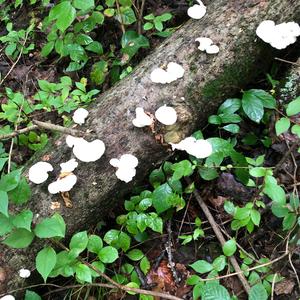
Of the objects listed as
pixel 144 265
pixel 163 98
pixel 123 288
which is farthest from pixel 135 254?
pixel 163 98

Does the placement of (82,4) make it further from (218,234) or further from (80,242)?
(218,234)

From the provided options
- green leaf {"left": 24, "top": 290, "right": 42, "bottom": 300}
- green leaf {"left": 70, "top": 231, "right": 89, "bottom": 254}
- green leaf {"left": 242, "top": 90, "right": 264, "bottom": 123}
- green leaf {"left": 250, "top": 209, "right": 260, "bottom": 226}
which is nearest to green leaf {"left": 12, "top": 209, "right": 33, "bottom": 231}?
green leaf {"left": 70, "top": 231, "right": 89, "bottom": 254}

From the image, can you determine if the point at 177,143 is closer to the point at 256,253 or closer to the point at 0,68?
the point at 256,253

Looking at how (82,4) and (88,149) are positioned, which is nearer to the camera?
(88,149)

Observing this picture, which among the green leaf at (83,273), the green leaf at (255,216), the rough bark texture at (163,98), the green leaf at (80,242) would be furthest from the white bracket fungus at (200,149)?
the green leaf at (83,273)

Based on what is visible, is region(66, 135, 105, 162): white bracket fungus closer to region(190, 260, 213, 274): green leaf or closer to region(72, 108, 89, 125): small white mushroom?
region(72, 108, 89, 125): small white mushroom
